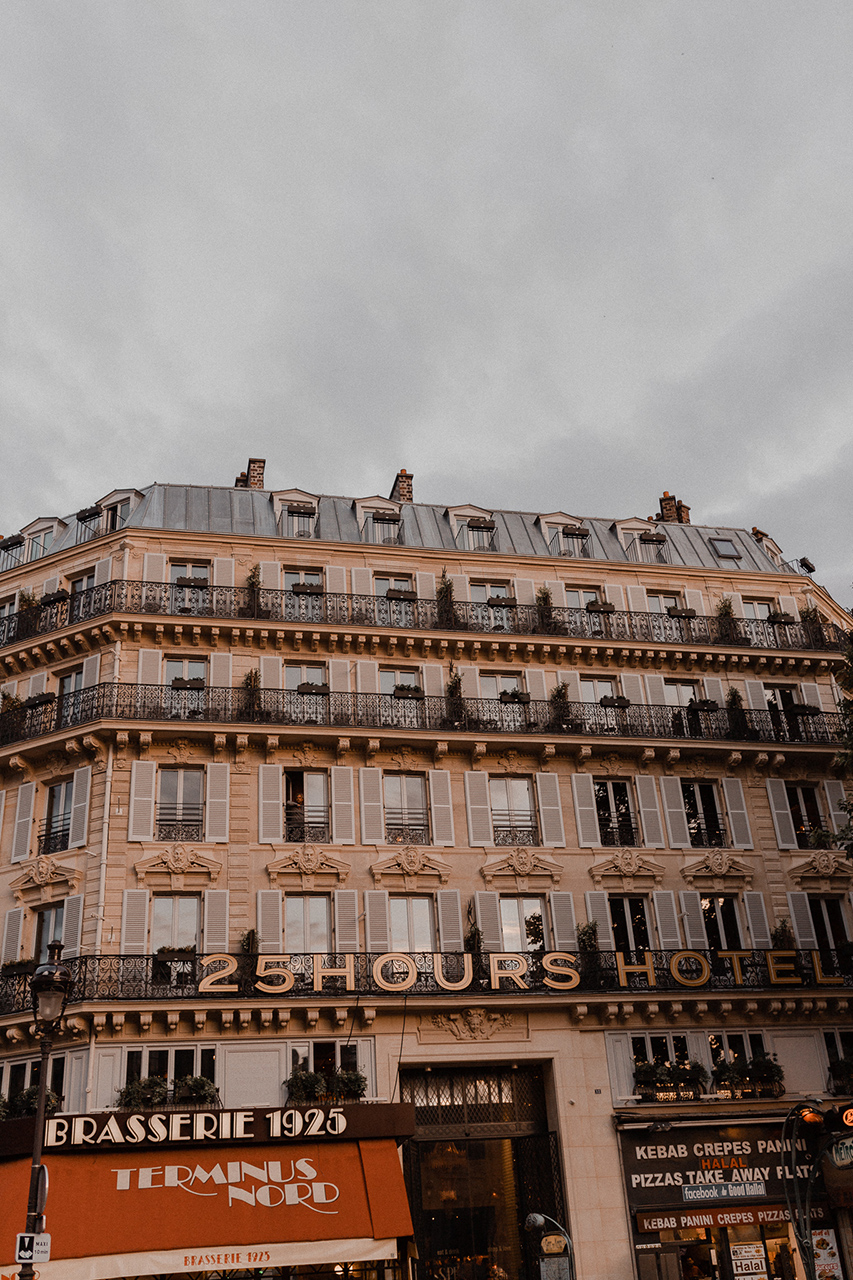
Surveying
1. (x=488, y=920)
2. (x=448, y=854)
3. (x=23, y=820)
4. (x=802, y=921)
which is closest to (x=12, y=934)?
(x=23, y=820)

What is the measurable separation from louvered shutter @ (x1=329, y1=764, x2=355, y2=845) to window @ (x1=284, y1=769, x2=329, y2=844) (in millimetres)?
261

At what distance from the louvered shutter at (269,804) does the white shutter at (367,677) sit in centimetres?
296

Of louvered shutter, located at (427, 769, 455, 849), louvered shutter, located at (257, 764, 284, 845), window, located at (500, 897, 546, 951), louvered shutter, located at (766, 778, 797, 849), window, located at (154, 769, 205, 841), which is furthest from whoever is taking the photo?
louvered shutter, located at (766, 778, 797, 849)

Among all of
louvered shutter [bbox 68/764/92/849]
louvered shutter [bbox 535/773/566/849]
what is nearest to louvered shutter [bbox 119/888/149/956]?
louvered shutter [bbox 68/764/92/849]

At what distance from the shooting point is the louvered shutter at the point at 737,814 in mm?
27906

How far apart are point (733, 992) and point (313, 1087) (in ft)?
31.2

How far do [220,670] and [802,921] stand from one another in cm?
1514

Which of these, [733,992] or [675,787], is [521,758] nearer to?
[675,787]

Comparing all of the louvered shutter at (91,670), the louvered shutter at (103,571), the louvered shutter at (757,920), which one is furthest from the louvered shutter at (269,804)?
the louvered shutter at (757,920)

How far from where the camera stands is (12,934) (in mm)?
24609

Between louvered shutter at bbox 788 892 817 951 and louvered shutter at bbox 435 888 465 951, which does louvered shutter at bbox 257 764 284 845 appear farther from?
louvered shutter at bbox 788 892 817 951

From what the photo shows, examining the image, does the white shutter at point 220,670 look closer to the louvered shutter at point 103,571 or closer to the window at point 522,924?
the louvered shutter at point 103,571

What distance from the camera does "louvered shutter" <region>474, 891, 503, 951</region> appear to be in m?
25.3

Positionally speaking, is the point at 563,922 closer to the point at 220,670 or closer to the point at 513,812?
the point at 513,812
